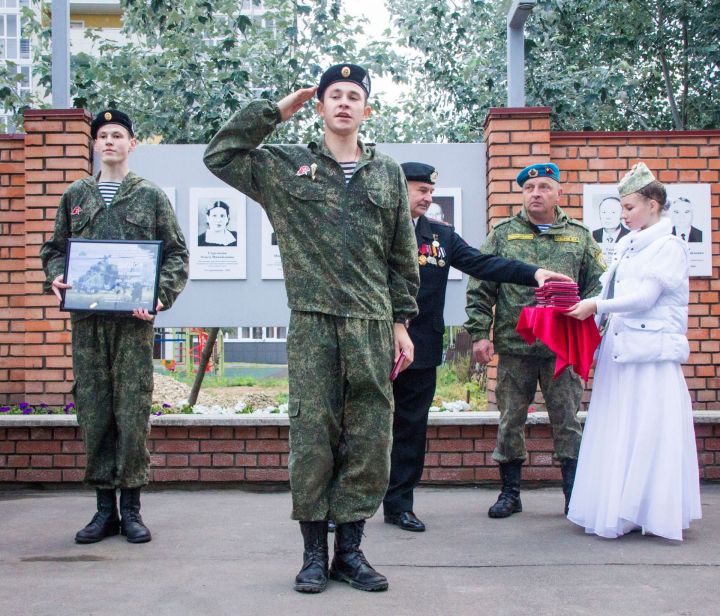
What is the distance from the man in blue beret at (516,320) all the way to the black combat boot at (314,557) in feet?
5.85

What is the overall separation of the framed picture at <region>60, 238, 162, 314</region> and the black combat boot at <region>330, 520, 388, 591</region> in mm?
1586

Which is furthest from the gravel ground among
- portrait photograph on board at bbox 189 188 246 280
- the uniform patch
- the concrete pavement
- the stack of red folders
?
the stack of red folders

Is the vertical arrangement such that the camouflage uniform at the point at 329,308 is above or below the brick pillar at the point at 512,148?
below

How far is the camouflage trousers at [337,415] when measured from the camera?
3.64m

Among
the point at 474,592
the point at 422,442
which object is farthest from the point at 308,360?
the point at 422,442

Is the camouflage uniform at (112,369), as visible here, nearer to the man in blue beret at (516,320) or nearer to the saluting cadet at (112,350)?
the saluting cadet at (112,350)

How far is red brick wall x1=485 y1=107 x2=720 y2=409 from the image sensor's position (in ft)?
21.2

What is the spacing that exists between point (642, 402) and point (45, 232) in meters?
4.14

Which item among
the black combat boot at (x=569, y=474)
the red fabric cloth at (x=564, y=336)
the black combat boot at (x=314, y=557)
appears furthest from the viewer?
the black combat boot at (x=569, y=474)

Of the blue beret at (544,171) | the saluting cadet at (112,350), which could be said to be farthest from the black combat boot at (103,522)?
the blue beret at (544,171)

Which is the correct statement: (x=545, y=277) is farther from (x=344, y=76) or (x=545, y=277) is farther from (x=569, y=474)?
(x=344, y=76)

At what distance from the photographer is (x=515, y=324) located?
17.3 feet

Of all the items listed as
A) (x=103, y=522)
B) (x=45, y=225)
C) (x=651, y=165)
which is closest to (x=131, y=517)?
(x=103, y=522)

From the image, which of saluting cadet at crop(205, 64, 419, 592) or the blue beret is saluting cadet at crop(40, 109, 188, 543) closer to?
saluting cadet at crop(205, 64, 419, 592)
